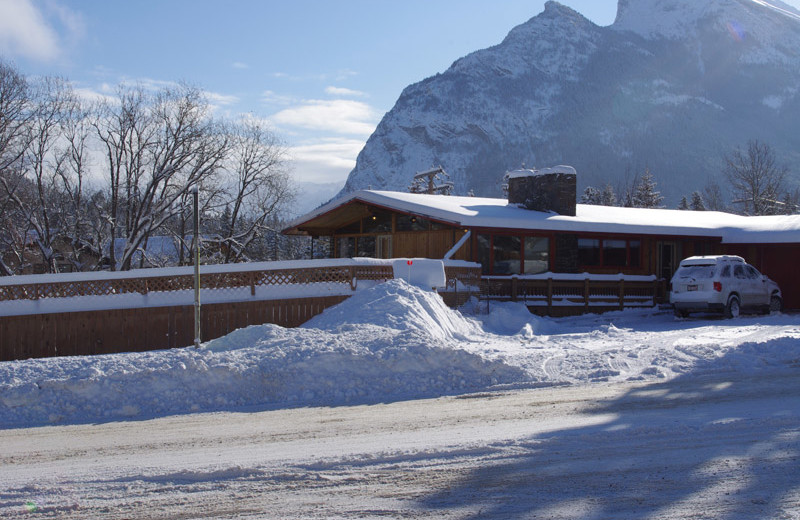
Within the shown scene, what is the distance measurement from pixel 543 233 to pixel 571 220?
3.50 ft

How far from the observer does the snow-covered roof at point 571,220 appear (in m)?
21.8

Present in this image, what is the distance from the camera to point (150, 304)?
48.5 ft

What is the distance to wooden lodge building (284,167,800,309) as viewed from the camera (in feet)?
73.6

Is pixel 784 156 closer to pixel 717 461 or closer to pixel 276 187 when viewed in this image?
pixel 276 187

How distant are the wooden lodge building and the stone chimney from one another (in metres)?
0.04

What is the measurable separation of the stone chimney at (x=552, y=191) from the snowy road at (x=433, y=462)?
16166 mm

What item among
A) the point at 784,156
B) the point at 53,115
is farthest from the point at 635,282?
the point at 784,156

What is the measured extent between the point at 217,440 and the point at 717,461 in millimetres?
5156

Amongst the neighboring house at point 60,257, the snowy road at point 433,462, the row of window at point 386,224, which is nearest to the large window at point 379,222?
the row of window at point 386,224

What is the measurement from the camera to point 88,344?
14.3 m

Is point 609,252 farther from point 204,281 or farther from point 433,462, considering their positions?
point 433,462

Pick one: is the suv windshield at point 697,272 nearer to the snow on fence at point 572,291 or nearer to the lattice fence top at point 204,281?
the snow on fence at point 572,291

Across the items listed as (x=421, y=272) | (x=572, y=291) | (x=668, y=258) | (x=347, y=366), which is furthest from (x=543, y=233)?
(x=347, y=366)

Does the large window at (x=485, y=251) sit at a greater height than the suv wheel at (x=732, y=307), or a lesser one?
greater
